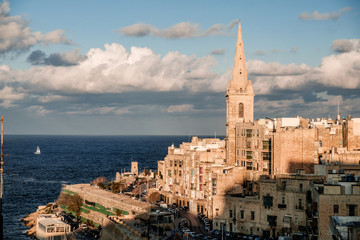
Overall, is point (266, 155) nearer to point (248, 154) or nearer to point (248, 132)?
point (248, 154)

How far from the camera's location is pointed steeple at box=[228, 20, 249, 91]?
103688mm

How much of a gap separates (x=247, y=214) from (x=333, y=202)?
81.2 ft

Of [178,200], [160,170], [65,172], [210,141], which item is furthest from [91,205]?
[65,172]

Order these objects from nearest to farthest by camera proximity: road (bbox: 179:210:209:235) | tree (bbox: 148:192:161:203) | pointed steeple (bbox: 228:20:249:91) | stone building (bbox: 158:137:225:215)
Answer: road (bbox: 179:210:209:235) → stone building (bbox: 158:137:225:215) → tree (bbox: 148:192:161:203) → pointed steeple (bbox: 228:20:249:91)

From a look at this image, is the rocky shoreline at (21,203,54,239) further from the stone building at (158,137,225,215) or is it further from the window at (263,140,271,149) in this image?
the window at (263,140,271,149)

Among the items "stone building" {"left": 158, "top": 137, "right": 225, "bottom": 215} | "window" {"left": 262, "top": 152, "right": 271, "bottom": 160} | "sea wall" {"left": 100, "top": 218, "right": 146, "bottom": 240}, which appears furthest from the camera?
"stone building" {"left": 158, "top": 137, "right": 225, "bottom": 215}

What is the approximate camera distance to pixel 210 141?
12206 cm

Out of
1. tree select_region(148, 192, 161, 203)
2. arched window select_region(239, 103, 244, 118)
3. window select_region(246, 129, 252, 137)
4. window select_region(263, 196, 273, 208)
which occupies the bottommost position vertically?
tree select_region(148, 192, 161, 203)

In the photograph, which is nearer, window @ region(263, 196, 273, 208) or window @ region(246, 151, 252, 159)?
window @ region(263, 196, 273, 208)

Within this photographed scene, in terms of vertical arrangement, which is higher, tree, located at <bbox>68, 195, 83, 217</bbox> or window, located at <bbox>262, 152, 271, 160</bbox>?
window, located at <bbox>262, 152, 271, 160</bbox>

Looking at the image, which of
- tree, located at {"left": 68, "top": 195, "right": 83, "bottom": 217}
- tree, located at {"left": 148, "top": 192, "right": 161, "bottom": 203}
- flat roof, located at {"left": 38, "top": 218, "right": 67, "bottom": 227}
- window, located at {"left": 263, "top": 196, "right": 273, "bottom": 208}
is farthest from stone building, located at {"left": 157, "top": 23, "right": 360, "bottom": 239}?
flat roof, located at {"left": 38, "top": 218, "right": 67, "bottom": 227}

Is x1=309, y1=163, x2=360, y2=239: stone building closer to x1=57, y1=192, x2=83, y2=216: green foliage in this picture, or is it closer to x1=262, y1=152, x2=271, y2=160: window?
x1=262, y1=152, x2=271, y2=160: window

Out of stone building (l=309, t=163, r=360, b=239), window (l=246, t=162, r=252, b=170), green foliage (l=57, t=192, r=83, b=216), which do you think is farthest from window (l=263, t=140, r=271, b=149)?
green foliage (l=57, t=192, r=83, b=216)

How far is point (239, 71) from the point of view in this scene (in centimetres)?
10425
